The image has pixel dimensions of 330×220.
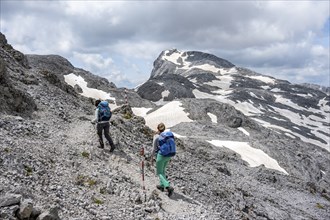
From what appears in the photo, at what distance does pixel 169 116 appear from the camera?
71062 mm

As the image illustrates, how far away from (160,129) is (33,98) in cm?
1157

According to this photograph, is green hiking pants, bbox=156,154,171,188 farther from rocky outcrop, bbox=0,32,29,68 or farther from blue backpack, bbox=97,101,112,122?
rocky outcrop, bbox=0,32,29,68

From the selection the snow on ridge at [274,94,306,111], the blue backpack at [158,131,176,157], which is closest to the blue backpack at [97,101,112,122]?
the blue backpack at [158,131,176,157]

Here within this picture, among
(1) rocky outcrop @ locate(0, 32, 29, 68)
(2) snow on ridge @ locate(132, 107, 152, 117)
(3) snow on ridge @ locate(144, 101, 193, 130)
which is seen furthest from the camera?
(2) snow on ridge @ locate(132, 107, 152, 117)

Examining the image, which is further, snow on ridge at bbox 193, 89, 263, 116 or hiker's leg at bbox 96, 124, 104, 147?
snow on ridge at bbox 193, 89, 263, 116

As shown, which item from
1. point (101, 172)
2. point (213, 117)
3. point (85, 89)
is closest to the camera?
point (101, 172)

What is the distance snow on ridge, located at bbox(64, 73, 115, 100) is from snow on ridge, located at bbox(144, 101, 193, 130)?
63.8 ft

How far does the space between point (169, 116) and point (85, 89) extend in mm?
34433

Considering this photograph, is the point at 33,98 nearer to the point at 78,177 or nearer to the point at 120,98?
the point at 78,177

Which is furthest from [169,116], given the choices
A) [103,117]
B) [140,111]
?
[103,117]

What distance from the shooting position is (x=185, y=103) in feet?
256

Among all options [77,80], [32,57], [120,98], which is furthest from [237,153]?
[32,57]

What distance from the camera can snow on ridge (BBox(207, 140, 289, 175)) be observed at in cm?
4989

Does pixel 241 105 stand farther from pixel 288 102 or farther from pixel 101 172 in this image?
pixel 101 172
